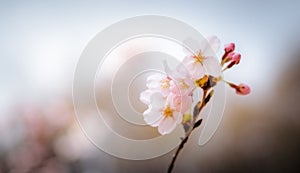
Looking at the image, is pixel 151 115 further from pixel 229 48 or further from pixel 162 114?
pixel 229 48

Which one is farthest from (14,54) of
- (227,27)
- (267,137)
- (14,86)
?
(267,137)

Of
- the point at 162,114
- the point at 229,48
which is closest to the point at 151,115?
the point at 162,114

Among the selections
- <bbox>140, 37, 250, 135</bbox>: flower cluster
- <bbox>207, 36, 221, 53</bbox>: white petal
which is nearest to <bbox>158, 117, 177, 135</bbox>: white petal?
<bbox>140, 37, 250, 135</bbox>: flower cluster

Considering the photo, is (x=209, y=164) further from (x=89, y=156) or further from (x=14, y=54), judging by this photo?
(x=14, y=54)

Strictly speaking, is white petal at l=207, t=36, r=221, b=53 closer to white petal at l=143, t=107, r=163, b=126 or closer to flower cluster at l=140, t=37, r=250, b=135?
flower cluster at l=140, t=37, r=250, b=135

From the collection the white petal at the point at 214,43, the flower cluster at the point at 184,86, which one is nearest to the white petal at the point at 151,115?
the flower cluster at the point at 184,86

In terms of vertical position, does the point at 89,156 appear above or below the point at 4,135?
below

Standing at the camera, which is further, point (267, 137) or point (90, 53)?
point (267, 137)

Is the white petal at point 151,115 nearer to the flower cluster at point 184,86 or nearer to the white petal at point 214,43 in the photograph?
the flower cluster at point 184,86
